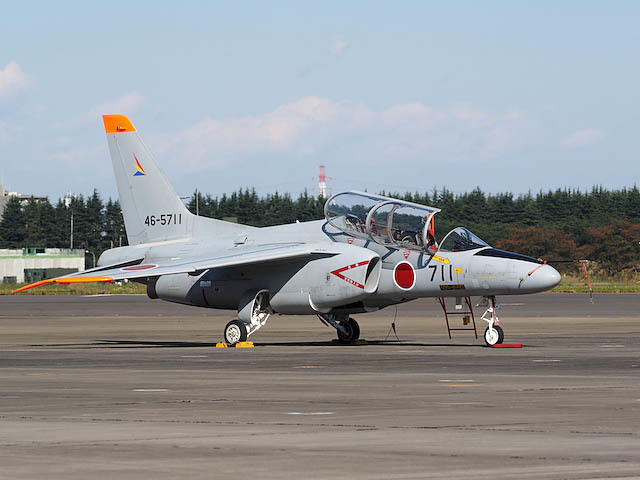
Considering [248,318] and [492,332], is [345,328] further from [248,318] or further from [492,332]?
[492,332]

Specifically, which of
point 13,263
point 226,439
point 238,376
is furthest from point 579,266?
point 226,439

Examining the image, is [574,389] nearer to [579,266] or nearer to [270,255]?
[270,255]

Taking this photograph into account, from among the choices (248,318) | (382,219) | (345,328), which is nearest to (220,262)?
(248,318)

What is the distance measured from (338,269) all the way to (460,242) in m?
3.05

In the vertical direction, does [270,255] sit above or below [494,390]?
above

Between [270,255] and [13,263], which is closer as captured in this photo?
[270,255]

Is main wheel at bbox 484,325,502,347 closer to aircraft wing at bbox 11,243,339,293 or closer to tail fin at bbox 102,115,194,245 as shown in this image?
aircraft wing at bbox 11,243,339,293

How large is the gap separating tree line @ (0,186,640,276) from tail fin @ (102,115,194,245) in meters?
84.1

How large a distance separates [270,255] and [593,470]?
68.5 feet

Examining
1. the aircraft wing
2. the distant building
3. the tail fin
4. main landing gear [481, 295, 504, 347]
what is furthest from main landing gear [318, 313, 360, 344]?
the distant building

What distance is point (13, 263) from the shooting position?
147000 mm

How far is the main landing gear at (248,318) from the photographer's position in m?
31.8

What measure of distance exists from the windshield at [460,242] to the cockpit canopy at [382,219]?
358mm

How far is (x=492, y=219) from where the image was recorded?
560 ft
